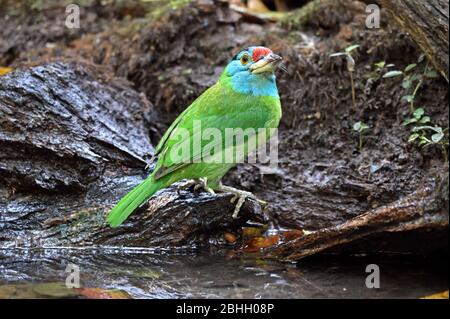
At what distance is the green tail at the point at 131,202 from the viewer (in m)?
4.00

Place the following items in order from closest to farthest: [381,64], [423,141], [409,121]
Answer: [423,141] → [409,121] → [381,64]

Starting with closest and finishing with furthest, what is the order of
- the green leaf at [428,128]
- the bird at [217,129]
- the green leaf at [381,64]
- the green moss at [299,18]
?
the bird at [217,129] → the green leaf at [428,128] → the green leaf at [381,64] → the green moss at [299,18]

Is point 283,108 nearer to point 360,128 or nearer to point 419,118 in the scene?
point 360,128

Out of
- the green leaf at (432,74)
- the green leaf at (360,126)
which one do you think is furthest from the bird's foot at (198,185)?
the green leaf at (432,74)

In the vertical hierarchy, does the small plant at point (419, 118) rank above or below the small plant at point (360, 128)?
above

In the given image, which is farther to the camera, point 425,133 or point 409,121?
point 409,121

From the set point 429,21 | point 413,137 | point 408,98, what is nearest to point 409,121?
point 408,98

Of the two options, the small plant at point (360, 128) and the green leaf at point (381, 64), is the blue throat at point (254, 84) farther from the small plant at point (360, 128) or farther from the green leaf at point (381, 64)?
the green leaf at point (381, 64)

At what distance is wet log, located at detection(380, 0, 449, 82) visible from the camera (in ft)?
13.1

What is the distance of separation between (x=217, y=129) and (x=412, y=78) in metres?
1.67

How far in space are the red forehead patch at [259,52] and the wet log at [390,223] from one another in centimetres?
144

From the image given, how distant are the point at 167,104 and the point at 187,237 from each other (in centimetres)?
197

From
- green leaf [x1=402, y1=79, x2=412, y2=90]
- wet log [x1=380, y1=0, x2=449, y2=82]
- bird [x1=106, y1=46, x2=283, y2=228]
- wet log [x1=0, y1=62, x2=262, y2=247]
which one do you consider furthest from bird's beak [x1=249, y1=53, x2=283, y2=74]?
green leaf [x1=402, y1=79, x2=412, y2=90]

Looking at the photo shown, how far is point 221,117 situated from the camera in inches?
175
